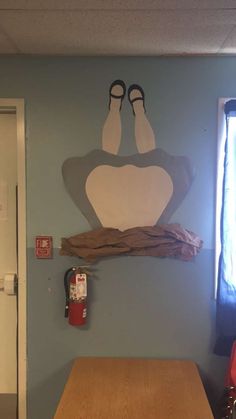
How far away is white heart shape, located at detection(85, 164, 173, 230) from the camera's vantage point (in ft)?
7.42

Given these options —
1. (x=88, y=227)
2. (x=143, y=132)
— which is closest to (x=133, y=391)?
(x=88, y=227)

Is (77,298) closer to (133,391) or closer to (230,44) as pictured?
(133,391)

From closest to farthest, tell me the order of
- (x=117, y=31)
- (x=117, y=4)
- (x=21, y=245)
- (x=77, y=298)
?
(x=117, y=4) → (x=117, y=31) → (x=77, y=298) → (x=21, y=245)

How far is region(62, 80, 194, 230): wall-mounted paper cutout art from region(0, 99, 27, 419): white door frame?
25cm

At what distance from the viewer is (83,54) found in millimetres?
2211

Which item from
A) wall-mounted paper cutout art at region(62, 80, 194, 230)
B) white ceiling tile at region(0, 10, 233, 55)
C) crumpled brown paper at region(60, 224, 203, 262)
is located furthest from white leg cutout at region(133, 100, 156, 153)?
crumpled brown paper at region(60, 224, 203, 262)

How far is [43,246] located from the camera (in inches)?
90.0

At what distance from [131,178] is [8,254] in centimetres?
80

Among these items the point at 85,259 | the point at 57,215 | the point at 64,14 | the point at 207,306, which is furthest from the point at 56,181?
the point at 207,306

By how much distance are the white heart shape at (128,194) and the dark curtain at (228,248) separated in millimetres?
299

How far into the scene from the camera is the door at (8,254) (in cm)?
235

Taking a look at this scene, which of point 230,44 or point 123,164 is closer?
point 230,44

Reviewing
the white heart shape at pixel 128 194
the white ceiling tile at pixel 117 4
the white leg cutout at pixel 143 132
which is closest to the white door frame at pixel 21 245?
the white heart shape at pixel 128 194

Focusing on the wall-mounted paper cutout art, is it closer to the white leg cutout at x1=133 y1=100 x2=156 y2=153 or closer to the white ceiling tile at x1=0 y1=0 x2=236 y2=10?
the white leg cutout at x1=133 y1=100 x2=156 y2=153
